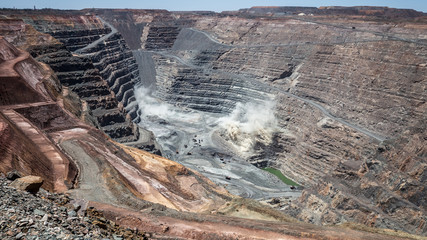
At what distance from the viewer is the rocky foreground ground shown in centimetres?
986

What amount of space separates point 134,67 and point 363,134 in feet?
225

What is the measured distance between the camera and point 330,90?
6544cm

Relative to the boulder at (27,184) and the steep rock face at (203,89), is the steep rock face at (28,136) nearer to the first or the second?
the boulder at (27,184)

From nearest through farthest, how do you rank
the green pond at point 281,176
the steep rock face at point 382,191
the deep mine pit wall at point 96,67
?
1. the steep rock face at point 382,191
2. the green pond at point 281,176
3. the deep mine pit wall at point 96,67

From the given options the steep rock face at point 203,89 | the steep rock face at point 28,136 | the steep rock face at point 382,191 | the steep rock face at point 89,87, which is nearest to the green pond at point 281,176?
the steep rock face at point 203,89

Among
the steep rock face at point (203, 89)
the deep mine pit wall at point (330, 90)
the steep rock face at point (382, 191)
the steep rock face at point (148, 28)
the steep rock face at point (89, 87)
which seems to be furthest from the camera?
the steep rock face at point (148, 28)

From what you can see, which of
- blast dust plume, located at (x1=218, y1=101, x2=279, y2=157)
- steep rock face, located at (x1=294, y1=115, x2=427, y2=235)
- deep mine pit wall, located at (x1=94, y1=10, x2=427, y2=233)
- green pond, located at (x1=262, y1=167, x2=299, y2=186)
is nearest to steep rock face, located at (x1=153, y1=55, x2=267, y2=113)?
deep mine pit wall, located at (x1=94, y1=10, x2=427, y2=233)

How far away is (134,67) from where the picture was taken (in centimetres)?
10206

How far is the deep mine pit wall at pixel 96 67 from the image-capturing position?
5644cm

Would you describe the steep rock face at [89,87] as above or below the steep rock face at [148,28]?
below

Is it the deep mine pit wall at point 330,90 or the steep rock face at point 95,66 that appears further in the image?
the steep rock face at point 95,66

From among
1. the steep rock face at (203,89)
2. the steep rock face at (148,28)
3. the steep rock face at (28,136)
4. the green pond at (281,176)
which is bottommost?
the steep rock face at (28,136)

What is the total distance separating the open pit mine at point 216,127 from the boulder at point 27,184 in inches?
5.7

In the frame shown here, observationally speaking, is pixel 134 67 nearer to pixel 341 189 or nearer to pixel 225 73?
pixel 225 73
